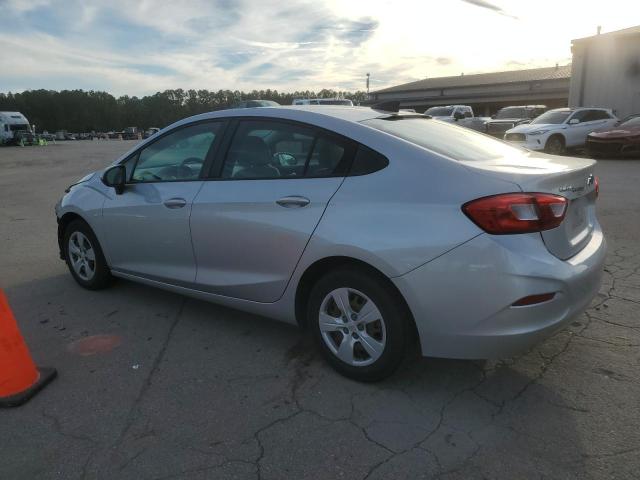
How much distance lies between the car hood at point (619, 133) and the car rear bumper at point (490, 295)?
1589cm

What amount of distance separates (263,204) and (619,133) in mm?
16524

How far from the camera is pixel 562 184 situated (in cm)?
282

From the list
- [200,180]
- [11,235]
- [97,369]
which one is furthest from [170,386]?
[11,235]

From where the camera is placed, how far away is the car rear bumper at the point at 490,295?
2.54 m

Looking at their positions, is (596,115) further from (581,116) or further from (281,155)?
(281,155)

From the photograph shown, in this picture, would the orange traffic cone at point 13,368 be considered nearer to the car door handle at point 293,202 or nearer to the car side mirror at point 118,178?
the car side mirror at point 118,178

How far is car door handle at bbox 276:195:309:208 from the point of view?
312 cm

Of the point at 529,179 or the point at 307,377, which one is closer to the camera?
the point at 529,179

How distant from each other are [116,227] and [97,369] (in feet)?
4.51

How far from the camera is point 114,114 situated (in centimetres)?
12562

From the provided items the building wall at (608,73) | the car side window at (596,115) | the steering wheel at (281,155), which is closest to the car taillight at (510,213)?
the steering wheel at (281,155)

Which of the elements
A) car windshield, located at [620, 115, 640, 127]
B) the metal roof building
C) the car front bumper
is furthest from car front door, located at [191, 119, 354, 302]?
the metal roof building

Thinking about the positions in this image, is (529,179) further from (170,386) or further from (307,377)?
(170,386)

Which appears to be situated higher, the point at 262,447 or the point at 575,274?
the point at 575,274
